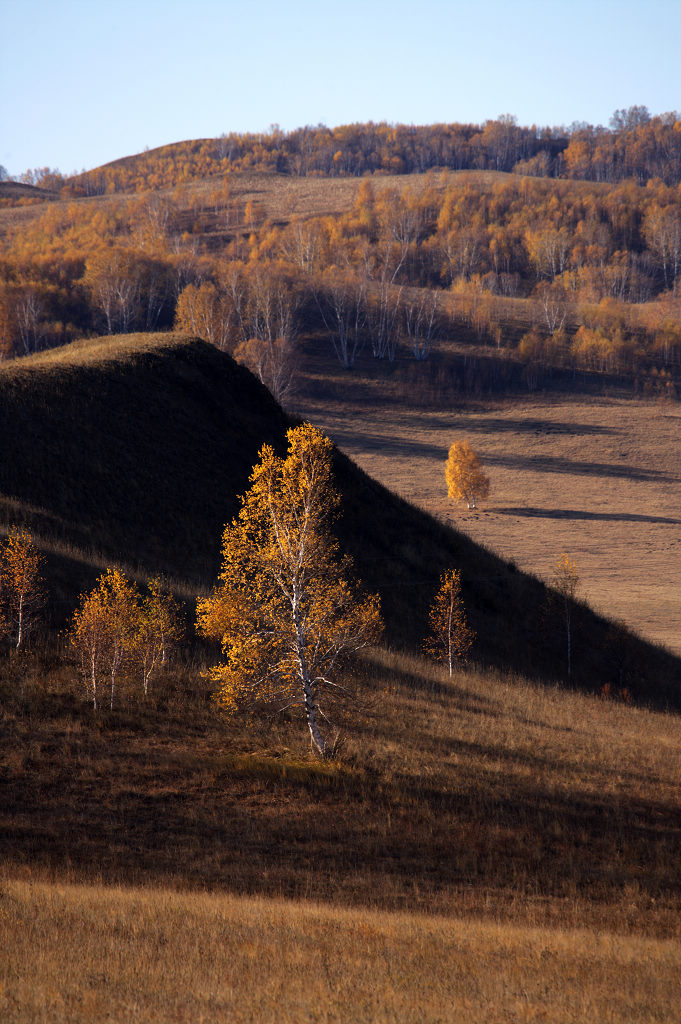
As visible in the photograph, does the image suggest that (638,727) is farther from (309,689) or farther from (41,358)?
(41,358)

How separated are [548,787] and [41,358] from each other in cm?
4937

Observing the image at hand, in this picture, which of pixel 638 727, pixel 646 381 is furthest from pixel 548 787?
pixel 646 381

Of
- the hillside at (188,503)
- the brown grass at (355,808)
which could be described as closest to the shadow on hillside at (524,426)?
the hillside at (188,503)

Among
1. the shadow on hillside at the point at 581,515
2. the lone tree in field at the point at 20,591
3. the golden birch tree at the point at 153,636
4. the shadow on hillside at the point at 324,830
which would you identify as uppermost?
the lone tree in field at the point at 20,591

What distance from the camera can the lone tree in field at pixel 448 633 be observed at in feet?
142

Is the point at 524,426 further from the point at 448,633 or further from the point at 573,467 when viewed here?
the point at 448,633


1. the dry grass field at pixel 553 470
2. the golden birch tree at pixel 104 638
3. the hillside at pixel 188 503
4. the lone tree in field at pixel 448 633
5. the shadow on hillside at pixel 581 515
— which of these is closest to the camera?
the golden birch tree at pixel 104 638

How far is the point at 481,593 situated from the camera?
5300cm

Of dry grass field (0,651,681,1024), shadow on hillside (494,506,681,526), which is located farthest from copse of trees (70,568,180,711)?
shadow on hillside (494,506,681,526)

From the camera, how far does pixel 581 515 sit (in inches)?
3949

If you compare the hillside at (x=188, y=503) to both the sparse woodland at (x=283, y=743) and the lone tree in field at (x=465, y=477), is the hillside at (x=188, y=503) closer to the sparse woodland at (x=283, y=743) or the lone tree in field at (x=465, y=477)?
the sparse woodland at (x=283, y=743)

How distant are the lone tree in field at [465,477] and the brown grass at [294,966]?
87526 mm

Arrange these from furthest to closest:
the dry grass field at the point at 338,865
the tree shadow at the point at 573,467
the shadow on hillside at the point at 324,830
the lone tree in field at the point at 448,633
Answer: the tree shadow at the point at 573,467 → the lone tree in field at the point at 448,633 → the shadow on hillside at the point at 324,830 → the dry grass field at the point at 338,865

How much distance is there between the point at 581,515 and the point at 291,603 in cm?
7866
